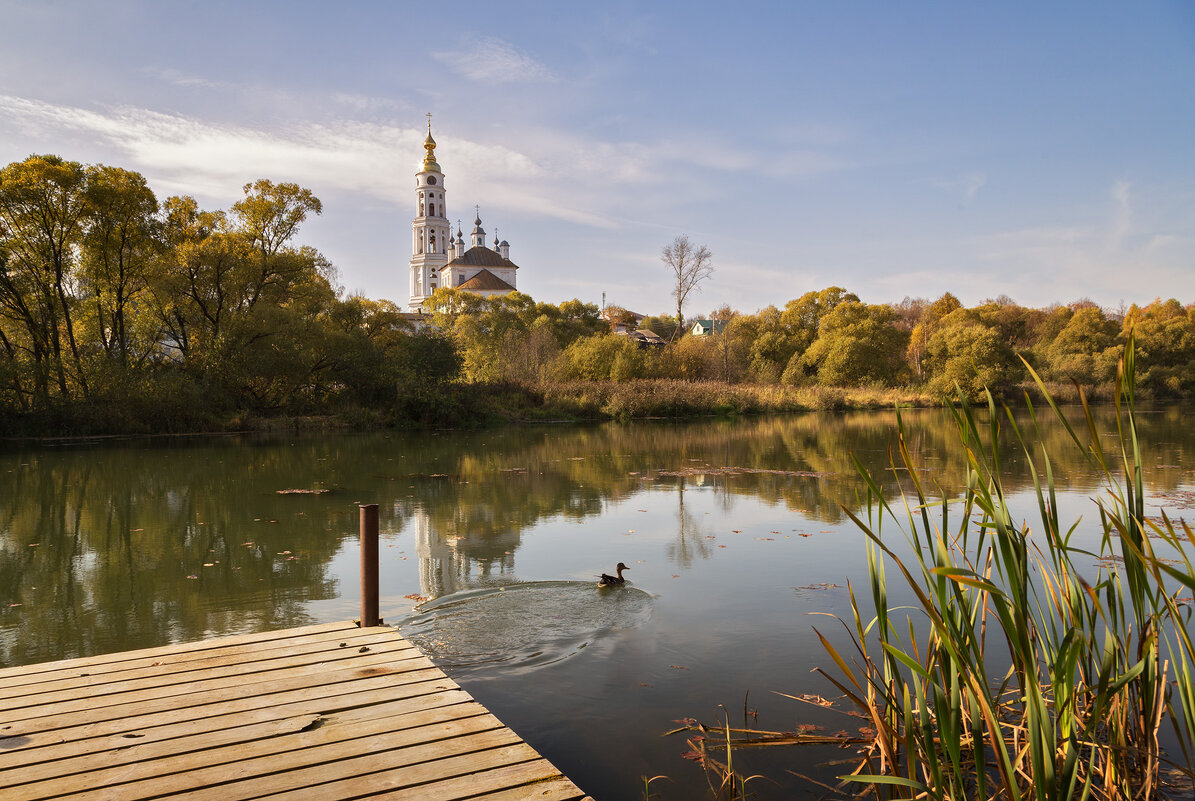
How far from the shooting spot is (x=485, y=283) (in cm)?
Answer: 7800

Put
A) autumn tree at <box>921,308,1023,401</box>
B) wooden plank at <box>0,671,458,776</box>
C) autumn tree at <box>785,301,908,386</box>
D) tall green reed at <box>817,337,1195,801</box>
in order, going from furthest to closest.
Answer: autumn tree at <box>785,301,908,386</box>
autumn tree at <box>921,308,1023,401</box>
wooden plank at <box>0,671,458,776</box>
tall green reed at <box>817,337,1195,801</box>

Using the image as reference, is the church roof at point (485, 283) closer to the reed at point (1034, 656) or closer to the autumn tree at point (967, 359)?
the autumn tree at point (967, 359)

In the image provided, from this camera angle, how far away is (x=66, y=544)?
9.05 metres

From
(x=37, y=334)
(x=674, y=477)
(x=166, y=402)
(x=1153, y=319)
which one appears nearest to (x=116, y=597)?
(x=674, y=477)

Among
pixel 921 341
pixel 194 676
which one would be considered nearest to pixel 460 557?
pixel 194 676

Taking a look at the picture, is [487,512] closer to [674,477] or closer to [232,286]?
[674,477]

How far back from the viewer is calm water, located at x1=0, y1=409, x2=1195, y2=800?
15.2 ft

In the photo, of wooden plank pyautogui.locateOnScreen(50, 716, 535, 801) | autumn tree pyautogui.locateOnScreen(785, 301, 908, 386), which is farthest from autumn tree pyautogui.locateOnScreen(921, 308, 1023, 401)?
wooden plank pyautogui.locateOnScreen(50, 716, 535, 801)

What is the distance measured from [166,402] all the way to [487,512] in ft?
58.5

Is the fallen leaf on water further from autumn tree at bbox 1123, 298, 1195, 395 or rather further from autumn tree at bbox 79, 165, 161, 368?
autumn tree at bbox 1123, 298, 1195, 395

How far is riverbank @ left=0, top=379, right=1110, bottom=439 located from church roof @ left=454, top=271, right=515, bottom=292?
43.7 metres

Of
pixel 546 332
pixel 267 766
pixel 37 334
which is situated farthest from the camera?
pixel 546 332

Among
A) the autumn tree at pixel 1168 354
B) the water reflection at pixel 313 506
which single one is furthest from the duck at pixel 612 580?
the autumn tree at pixel 1168 354

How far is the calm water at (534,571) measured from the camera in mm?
4633
